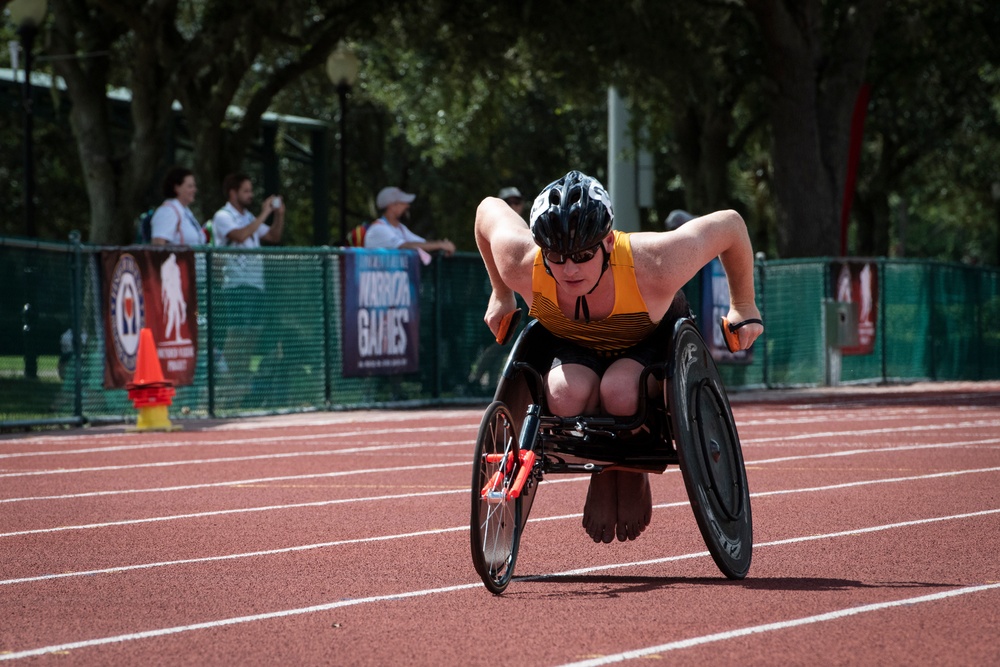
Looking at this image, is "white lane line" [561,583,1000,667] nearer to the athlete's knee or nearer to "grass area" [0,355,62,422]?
the athlete's knee

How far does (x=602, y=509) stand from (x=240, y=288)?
32.6 ft

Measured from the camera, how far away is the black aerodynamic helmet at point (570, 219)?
6.48 metres

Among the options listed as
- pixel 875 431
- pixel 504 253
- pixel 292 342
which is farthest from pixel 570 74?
pixel 504 253

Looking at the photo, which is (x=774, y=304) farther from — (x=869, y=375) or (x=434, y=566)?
(x=434, y=566)

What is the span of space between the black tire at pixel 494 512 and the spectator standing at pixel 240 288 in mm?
10060

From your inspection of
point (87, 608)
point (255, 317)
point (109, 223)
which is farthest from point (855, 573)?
point (109, 223)

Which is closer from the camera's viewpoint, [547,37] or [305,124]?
[547,37]

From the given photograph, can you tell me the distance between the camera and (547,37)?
24844mm

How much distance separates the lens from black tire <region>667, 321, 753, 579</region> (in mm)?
6551

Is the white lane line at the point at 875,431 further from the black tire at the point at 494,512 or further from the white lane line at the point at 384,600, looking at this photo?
the black tire at the point at 494,512

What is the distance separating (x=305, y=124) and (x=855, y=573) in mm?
29273

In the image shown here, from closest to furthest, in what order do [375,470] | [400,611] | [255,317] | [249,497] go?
[400,611] → [249,497] → [375,470] → [255,317]

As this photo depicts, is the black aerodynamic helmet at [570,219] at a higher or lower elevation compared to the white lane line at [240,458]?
higher

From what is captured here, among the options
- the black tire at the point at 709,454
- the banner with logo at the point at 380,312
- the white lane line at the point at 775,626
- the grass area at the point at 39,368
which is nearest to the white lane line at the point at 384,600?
the white lane line at the point at 775,626
